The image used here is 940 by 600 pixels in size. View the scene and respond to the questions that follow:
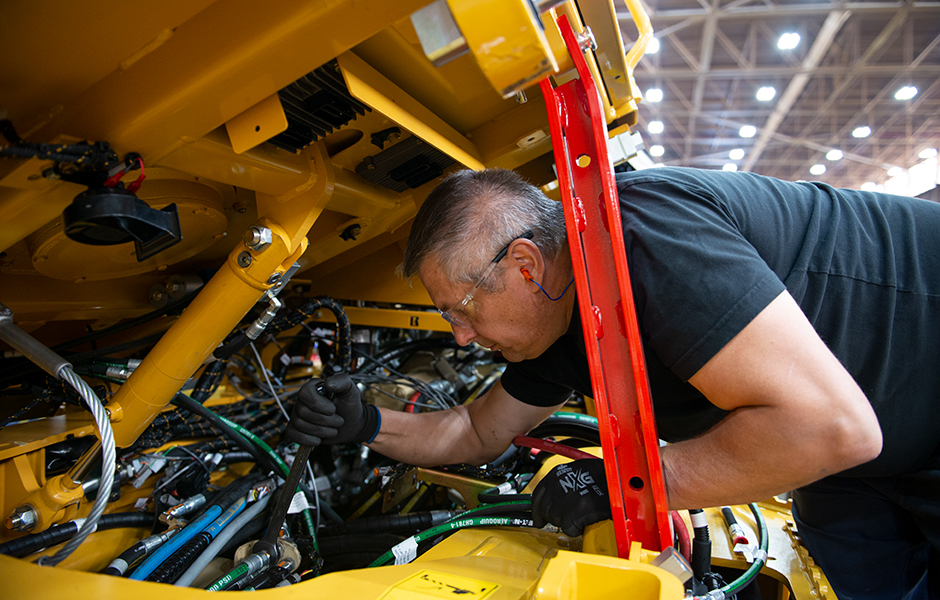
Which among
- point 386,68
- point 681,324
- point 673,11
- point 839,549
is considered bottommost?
point 839,549

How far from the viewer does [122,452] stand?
1.50m

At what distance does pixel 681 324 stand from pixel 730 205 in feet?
1.08

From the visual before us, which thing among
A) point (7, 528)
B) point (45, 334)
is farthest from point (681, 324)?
point (45, 334)

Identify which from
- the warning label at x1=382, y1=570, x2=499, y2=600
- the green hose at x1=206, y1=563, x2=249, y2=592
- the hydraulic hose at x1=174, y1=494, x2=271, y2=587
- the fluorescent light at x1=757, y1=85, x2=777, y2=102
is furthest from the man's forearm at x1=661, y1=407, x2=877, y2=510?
the fluorescent light at x1=757, y1=85, x2=777, y2=102

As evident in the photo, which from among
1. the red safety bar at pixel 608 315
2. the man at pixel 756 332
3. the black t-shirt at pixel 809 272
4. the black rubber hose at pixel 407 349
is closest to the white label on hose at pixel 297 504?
the man at pixel 756 332

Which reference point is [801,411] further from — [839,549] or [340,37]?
[340,37]

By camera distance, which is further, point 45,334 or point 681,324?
point 45,334

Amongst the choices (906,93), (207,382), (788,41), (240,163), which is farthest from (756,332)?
(906,93)

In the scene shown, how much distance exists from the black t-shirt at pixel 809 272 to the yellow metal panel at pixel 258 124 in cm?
68

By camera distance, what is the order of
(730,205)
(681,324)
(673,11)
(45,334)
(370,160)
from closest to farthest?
(681,324), (730,205), (370,160), (45,334), (673,11)

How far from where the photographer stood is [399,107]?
109 cm

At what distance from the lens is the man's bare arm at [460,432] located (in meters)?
1.62

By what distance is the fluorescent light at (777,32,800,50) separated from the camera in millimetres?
7571

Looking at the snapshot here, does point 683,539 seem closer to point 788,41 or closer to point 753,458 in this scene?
point 753,458
